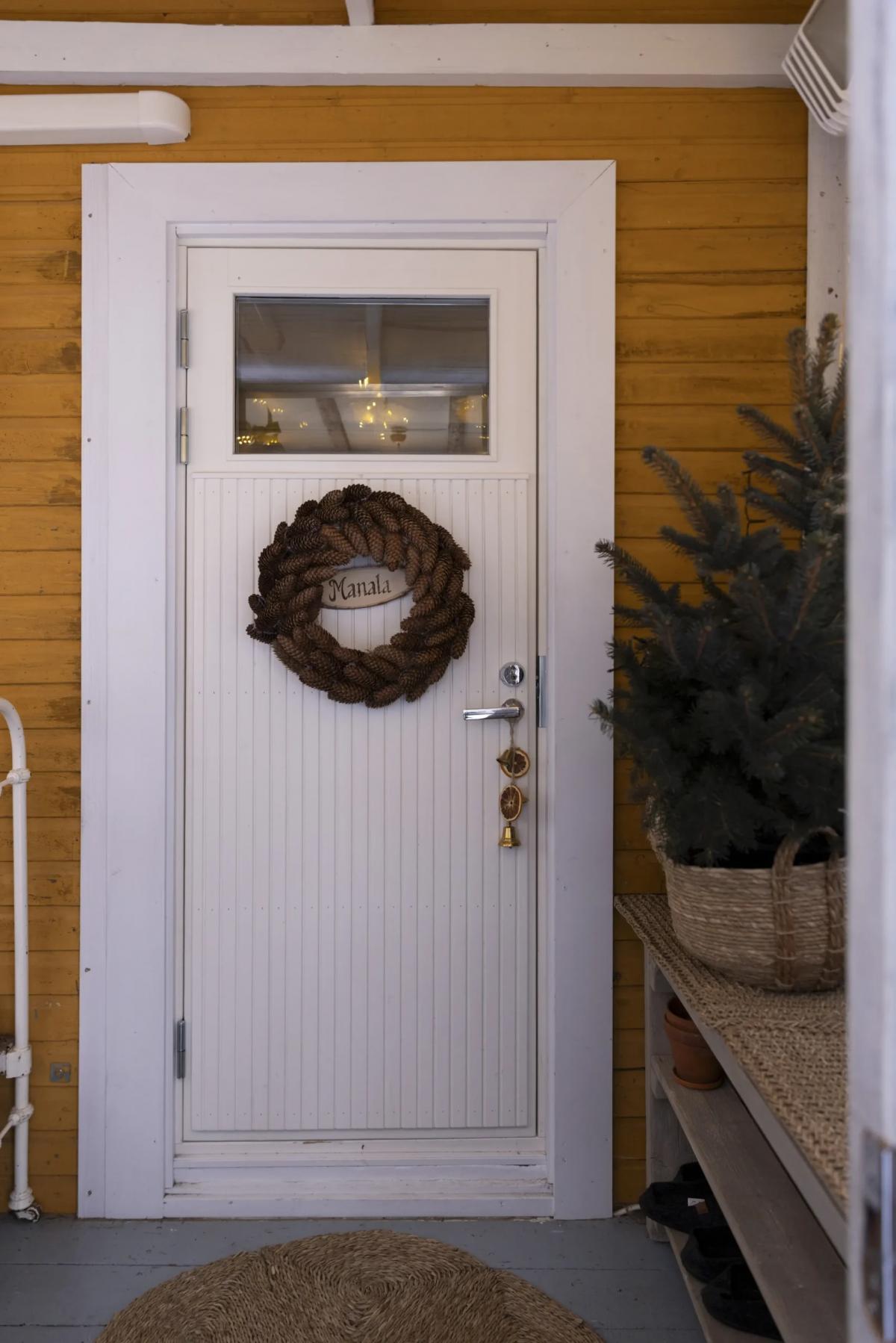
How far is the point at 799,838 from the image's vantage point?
1451 mm

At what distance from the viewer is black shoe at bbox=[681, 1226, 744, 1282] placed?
5.48 feet

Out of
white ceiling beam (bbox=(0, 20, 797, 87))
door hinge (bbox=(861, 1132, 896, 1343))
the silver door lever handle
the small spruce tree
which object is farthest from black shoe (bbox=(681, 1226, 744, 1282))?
white ceiling beam (bbox=(0, 20, 797, 87))

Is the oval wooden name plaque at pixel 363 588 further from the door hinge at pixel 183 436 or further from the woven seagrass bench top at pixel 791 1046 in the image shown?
the woven seagrass bench top at pixel 791 1046

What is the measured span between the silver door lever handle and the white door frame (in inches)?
3.7

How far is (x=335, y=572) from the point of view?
7.06 feet

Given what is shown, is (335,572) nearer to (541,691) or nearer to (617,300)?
Result: (541,691)

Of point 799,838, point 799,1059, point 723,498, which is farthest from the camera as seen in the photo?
point 723,498

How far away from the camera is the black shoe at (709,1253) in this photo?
5.48 ft

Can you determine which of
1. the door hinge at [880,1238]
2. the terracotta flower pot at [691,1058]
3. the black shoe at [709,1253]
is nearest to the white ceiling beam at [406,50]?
the terracotta flower pot at [691,1058]

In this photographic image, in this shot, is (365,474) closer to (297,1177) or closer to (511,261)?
(511,261)

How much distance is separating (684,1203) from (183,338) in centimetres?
210

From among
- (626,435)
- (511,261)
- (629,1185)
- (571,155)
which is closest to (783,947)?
(629,1185)

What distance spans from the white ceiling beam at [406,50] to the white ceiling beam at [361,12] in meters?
0.02

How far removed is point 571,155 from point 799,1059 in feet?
6.21
